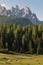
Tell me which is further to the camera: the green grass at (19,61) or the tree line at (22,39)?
the tree line at (22,39)

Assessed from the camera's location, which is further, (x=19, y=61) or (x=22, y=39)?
(x=22, y=39)

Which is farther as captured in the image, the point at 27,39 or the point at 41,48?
the point at 27,39

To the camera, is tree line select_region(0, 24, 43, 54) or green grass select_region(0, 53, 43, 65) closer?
green grass select_region(0, 53, 43, 65)

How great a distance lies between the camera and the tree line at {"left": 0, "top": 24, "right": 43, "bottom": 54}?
573ft

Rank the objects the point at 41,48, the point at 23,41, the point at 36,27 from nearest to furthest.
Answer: the point at 41,48
the point at 23,41
the point at 36,27

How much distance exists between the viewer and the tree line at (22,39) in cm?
17475

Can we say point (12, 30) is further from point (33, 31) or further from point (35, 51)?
point (35, 51)

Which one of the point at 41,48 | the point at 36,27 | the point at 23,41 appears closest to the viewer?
the point at 41,48

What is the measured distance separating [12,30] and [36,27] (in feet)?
71.1

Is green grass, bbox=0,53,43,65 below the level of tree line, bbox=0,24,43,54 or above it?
above

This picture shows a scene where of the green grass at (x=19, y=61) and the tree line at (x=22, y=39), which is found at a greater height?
the green grass at (x=19, y=61)

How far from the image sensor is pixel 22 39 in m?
182

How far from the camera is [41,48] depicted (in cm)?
16812

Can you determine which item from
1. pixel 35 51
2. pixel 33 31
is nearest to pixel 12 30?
pixel 33 31
